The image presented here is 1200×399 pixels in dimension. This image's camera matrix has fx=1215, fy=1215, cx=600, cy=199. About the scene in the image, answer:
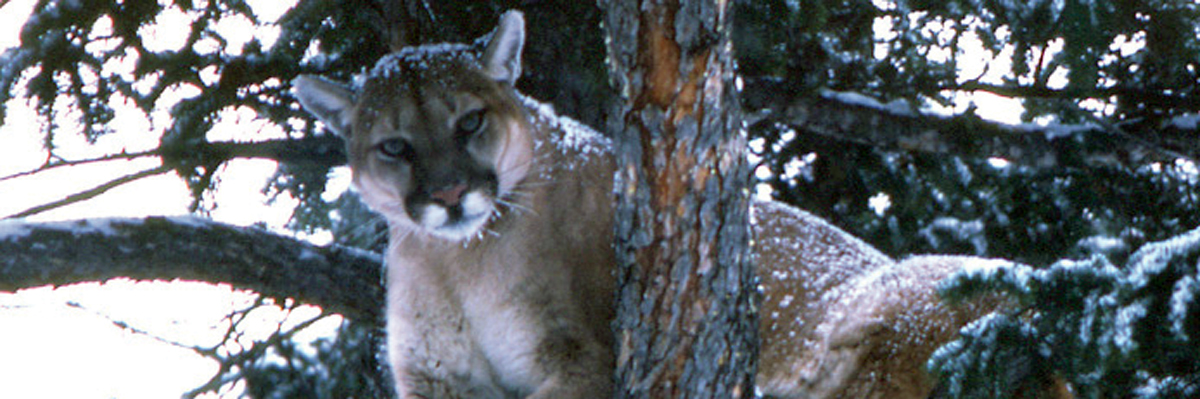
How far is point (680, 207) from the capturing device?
9.47 ft

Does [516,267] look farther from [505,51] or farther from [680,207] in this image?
[680,207]

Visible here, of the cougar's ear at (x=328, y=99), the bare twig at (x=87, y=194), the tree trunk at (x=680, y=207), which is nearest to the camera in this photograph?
the tree trunk at (x=680, y=207)

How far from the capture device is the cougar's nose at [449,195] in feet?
11.5

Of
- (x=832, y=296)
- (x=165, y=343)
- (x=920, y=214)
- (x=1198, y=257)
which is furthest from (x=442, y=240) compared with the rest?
(x=920, y=214)

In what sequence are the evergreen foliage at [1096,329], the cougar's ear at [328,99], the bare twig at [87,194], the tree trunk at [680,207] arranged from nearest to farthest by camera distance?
the evergreen foliage at [1096,329] < the tree trunk at [680,207] < the cougar's ear at [328,99] < the bare twig at [87,194]

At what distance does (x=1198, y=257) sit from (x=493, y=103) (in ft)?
6.97

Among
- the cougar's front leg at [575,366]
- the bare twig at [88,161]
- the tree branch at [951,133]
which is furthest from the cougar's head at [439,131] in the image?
the tree branch at [951,133]

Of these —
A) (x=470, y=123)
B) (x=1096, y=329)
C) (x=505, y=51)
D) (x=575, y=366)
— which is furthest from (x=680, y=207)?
(x=505, y=51)

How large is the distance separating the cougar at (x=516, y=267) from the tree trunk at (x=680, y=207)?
573 mm

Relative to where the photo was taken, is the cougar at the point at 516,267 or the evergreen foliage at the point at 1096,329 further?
the cougar at the point at 516,267

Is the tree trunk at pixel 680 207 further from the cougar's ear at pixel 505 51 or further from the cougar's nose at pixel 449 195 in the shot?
the cougar's ear at pixel 505 51

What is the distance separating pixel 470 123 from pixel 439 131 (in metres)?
0.10

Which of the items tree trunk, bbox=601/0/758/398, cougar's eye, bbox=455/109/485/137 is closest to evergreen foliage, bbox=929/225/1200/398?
tree trunk, bbox=601/0/758/398

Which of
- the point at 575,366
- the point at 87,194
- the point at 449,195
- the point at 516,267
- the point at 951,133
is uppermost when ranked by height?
the point at 87,194
